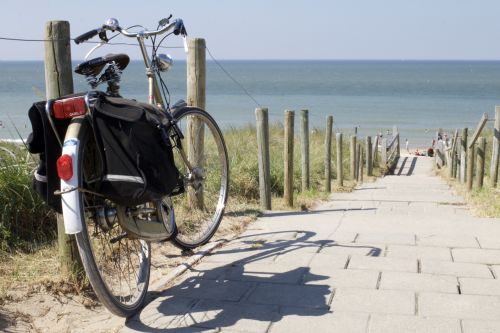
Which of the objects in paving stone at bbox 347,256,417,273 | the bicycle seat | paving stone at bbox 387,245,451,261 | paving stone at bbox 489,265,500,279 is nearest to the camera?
the bicycle seat

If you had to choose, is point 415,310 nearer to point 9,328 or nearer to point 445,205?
point 9,328

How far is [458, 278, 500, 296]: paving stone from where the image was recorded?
398 cm

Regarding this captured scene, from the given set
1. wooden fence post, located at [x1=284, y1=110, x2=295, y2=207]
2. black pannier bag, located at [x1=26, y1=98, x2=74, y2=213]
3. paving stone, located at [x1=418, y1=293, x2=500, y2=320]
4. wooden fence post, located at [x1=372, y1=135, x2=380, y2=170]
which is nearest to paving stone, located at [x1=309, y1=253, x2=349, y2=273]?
paving stone, located at [x1=418, y1=293, x2=500, y2=320]

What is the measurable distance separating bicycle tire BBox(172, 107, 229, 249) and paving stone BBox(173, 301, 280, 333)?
3.36 feet

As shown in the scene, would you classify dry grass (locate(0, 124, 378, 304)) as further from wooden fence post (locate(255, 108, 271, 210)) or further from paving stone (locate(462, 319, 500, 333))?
paving stone (locate(462, 319, 500, 333))

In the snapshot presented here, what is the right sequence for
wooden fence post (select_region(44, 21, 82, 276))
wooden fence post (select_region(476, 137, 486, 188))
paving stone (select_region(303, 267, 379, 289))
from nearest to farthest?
1. wooden fence post (select_region(44, 21, 82, 276))
2. paving stone (select_region(303, 267, 379, 289))
3. wooden fence post (select_region(476, 137, 486, 188))

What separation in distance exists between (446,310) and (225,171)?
2.45 metres

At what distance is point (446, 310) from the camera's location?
366 cm

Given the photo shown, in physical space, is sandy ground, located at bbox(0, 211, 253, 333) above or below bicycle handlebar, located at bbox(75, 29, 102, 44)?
below

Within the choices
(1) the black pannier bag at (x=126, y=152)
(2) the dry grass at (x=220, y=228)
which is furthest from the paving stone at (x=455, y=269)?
(1) the black pannier bag at (x=126, y=152)

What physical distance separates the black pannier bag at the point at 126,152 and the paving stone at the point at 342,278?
1.32 metres

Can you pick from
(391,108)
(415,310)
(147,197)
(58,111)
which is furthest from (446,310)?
(391,108)

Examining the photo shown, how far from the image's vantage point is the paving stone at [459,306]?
3598 millimetres

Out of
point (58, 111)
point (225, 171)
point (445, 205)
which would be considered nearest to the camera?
point (58, 111)
